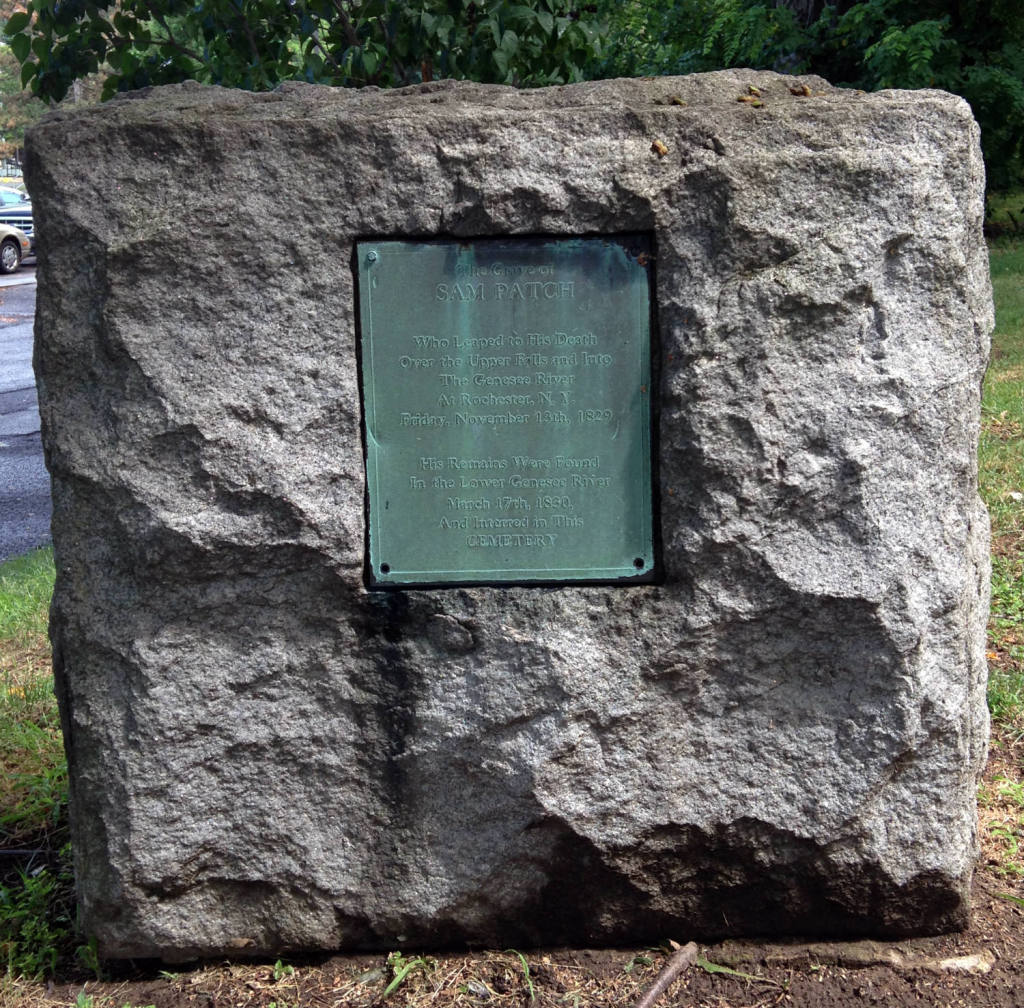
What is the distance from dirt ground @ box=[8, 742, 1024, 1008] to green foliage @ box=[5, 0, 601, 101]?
2.52 m

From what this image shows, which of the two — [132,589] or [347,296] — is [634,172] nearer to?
[347,296]

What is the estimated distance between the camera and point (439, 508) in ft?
7.78

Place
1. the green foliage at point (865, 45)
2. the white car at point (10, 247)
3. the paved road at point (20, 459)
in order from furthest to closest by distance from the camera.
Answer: the white car at point (10, 247), the green foliage at point (865, 45), the paved road at point (20, 459)

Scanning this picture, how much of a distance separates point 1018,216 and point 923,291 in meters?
13.5

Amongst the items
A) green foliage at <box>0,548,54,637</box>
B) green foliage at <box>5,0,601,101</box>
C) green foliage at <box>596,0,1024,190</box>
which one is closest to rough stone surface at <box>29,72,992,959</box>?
green foliage at <box>5,0,601,101</box>

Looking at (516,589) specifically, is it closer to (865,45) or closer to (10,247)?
(865,45)

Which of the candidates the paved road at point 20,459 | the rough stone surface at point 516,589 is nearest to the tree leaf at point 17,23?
the rough stone surface at point 516,589

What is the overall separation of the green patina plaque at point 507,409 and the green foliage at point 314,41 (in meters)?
1.45

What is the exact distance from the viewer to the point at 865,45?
31.5 feet

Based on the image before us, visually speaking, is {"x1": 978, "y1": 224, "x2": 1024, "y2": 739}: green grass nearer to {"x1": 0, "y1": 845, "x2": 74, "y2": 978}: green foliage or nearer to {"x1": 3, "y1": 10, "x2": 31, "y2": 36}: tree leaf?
{"x1": 0, "y1": 845, "x2": 74, "y2": 978}: green foliage

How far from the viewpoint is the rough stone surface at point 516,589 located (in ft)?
7.19

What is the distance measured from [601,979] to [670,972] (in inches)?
5.8

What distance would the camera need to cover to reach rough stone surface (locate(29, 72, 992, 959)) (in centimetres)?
219

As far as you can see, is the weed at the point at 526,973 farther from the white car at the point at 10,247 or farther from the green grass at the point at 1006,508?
the white car at the point at 10,247
